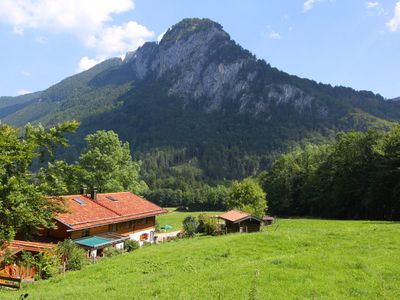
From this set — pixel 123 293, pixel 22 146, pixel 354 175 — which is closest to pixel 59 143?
pixel 22 146

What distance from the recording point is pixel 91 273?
25547 millimetres

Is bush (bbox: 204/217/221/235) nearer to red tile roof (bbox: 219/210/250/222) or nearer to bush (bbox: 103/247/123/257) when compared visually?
red tile roof (bbox: 219/210/250/222)

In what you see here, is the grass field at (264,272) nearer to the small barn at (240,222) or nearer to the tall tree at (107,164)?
the small barn at (240,222)

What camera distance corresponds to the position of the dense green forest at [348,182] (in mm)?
66188

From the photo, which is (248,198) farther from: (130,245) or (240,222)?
(130,245)

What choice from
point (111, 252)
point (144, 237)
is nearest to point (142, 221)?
point (144, 237)

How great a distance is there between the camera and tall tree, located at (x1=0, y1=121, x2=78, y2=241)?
384 inches

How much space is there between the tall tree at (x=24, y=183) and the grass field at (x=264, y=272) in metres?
6.51

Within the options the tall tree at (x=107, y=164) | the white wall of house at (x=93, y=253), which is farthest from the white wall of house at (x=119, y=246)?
the tall tree at (x=107, y=164)

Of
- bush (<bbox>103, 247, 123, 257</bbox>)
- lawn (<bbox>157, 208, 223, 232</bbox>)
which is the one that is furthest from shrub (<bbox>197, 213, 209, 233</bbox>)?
lawn (<bbox>157, 208, 223, 232</bbox>)

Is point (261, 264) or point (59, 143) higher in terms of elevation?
point (59, 143)

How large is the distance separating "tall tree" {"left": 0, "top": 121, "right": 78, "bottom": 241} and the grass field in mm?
6505

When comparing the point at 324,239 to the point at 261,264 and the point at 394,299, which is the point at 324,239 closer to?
the point at 261,264

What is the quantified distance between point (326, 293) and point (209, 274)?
5.92 metres
